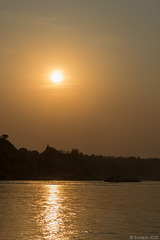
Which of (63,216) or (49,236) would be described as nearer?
(49,236)

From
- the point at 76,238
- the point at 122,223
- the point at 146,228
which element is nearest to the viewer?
the point at 76,238

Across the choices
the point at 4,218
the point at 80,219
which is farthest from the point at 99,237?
the point at 4,218

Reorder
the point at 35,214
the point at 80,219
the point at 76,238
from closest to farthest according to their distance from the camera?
the point at 76,238 → the point at 80,219 → the point at 35,214

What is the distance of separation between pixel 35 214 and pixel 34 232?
24.1m

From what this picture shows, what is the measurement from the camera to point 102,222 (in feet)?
250

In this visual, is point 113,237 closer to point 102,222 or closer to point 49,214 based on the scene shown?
point 102,222

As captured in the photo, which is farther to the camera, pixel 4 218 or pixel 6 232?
pixel 4 218

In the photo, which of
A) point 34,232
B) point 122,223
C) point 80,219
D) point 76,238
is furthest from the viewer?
point 80,219

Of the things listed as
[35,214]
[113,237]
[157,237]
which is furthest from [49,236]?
[35,214]

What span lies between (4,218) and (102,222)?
16736mm

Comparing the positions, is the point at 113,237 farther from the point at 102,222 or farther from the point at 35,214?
the point at 35,214

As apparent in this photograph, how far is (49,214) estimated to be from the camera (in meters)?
90.1

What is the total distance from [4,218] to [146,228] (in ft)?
80.8

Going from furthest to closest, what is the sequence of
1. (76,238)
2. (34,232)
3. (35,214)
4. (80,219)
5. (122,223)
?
(35,214)
(80,219)
(122,223)
(34,232)
(76,238)
